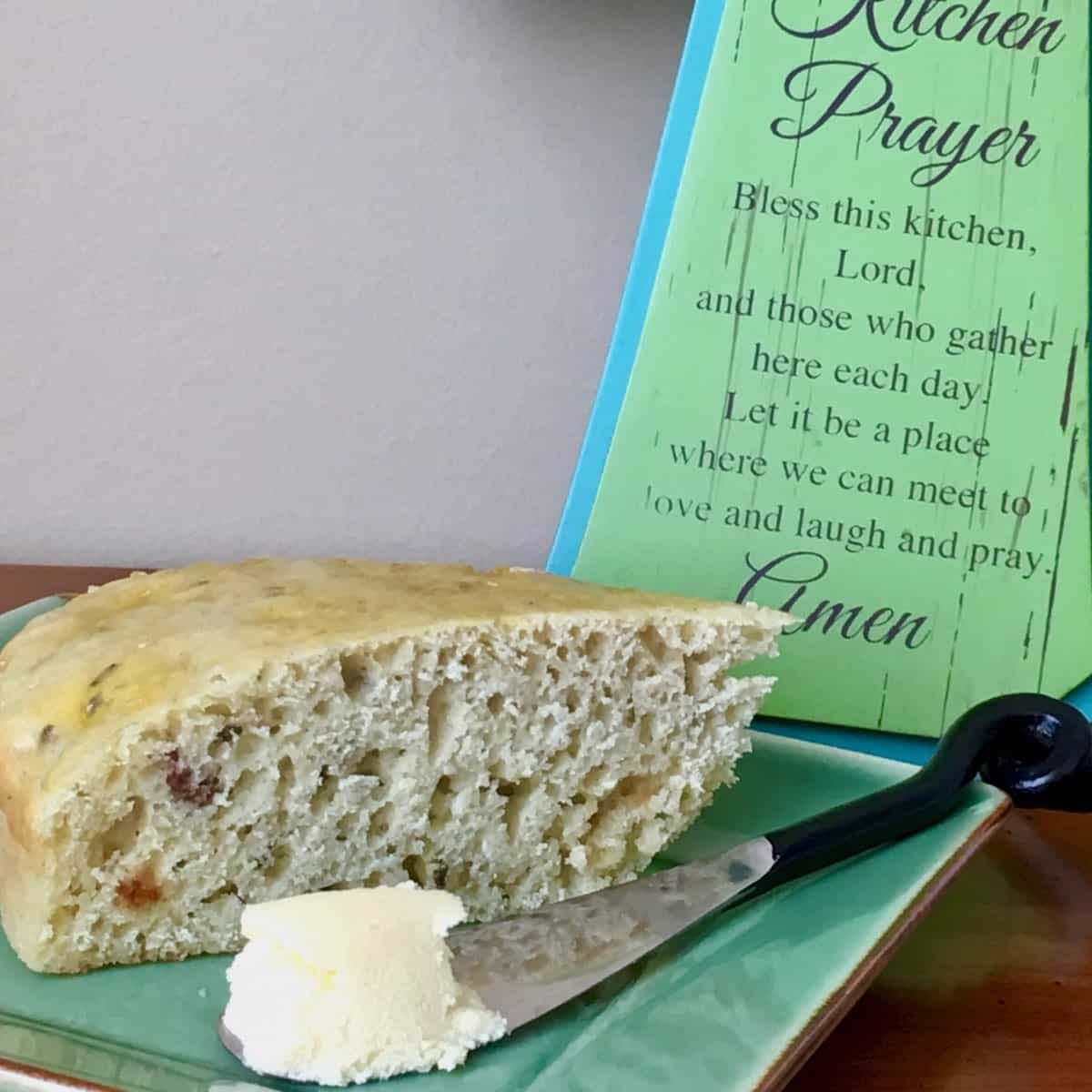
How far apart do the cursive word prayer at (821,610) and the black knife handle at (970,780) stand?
0.13m

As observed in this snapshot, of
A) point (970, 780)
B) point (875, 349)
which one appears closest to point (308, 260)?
point (875, 349)

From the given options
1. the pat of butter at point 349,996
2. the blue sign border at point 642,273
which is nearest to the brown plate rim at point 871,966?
the pat of butter at point 349,996

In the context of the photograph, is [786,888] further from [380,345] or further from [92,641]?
[380,345]

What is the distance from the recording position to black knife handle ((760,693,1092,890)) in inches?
26.0

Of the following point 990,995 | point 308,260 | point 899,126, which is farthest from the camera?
point 308,260

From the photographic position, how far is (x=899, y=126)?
85 centimetres

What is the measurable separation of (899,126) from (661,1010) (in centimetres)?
63

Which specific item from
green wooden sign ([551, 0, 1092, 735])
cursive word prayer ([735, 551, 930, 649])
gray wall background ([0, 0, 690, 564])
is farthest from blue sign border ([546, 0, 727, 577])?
gray wall background ([0, 0, 690, 564])

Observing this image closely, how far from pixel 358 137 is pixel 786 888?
0.78 m

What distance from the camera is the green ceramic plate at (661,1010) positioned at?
491 mm

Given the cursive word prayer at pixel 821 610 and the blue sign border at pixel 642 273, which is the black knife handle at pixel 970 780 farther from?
the blue sign border at pixel 642 273

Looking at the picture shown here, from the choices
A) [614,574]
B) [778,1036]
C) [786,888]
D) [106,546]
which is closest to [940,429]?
[614,574]

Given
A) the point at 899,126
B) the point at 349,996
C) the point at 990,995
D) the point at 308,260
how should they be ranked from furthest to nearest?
1. the point at 308,260
2. the point at 899,126
3. the point at 990,995
4. the point at 349,996

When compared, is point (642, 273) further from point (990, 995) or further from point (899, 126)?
point (990, 995)
